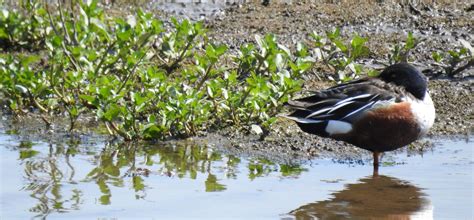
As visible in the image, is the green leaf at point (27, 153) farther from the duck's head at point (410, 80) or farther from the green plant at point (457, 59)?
the green plant at point (457, 59)

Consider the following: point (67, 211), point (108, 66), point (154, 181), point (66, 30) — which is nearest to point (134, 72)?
point (108, 66)

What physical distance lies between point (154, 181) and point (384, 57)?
3684 millimetres

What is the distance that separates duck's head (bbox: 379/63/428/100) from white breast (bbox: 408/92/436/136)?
7 cm

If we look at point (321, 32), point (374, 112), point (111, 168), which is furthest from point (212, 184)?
point (321, 32)

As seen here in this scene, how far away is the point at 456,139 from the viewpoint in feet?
26.6

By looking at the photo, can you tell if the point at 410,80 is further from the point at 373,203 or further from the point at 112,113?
the point at 112,113

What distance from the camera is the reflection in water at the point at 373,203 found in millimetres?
6324

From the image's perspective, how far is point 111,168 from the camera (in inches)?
286

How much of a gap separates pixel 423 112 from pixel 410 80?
0.25 m

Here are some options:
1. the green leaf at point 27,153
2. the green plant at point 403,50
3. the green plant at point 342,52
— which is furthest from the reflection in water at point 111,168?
the green plant at point 403,50

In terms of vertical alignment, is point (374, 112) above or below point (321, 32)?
below

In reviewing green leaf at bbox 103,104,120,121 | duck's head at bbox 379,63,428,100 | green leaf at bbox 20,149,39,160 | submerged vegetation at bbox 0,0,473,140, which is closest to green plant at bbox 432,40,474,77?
submerged vegetation at bbox 0,0,473,140

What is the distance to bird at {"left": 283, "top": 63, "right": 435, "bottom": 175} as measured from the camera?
7.23 meters

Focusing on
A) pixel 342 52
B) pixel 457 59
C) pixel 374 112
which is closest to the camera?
pixel 374 112
